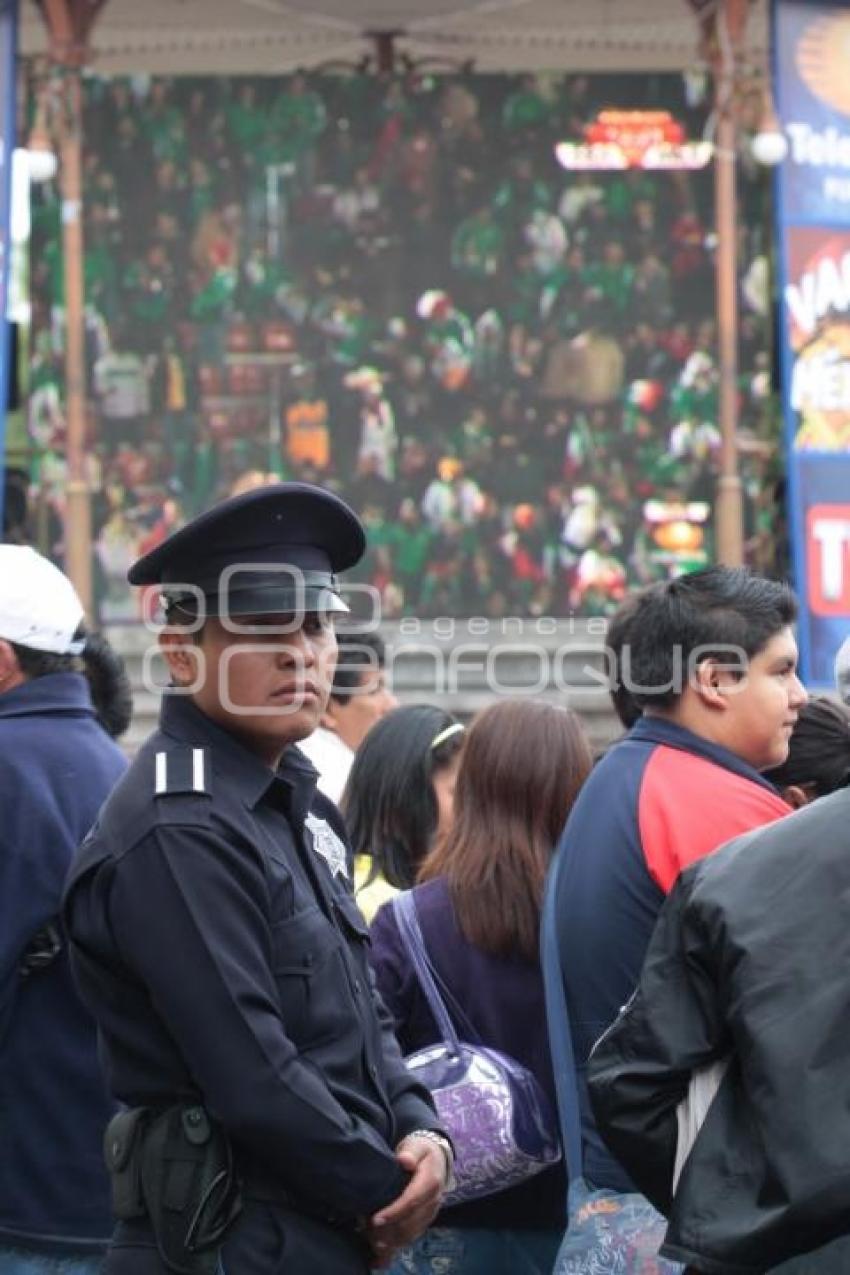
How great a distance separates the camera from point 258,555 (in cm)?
272

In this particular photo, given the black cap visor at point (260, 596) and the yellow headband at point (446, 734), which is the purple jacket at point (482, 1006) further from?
the black cap visor at point (260, 596)

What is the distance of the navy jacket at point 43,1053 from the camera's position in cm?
323

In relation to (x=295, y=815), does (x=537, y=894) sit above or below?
below

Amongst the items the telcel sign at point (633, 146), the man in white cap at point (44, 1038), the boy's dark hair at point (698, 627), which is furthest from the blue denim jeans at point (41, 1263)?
the telcel sign at point (633, 146)

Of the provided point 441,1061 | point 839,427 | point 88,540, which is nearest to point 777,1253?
point 441,1061

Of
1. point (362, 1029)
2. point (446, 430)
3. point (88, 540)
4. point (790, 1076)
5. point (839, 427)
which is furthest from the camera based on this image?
point (446, 430)

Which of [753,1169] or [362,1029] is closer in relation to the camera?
[753,1169]

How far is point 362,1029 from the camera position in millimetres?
2619

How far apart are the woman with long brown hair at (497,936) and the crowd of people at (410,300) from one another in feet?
34.8

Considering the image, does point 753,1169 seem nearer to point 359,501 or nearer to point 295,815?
point 295,815

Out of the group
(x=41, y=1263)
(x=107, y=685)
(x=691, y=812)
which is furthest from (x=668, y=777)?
(x=107, y=685)

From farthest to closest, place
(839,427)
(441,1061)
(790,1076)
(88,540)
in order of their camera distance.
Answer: (88,540), (839,427), (441,1061), (790,1076)

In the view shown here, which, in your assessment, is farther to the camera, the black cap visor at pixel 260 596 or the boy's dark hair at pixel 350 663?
the boy's dark hair at pixel 350 663

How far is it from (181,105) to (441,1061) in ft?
38.9
